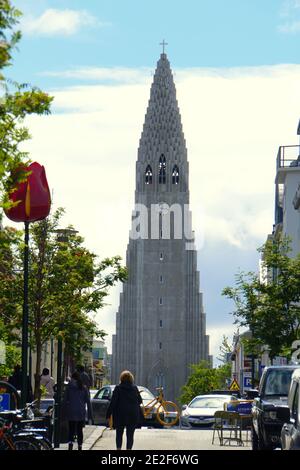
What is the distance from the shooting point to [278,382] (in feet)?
85.4

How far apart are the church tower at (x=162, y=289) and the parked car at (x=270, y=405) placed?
514 ft

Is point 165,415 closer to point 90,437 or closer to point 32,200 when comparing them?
point 90,437

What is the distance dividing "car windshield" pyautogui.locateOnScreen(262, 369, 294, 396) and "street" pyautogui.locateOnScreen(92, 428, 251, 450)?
9.71ft

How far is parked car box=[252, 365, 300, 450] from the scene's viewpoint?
2430 centimetres

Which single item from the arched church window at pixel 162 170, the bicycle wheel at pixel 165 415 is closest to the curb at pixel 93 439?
the bicycle wheel at pixel 165 415

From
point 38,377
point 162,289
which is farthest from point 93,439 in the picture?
point 162,289

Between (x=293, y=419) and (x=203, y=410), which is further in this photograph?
(x=203, y=410)

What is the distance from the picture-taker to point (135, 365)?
187 meters

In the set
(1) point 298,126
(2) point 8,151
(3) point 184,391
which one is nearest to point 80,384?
(2) point 8,151

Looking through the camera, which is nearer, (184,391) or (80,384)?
(80,384)

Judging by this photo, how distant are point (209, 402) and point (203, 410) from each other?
116 cm
